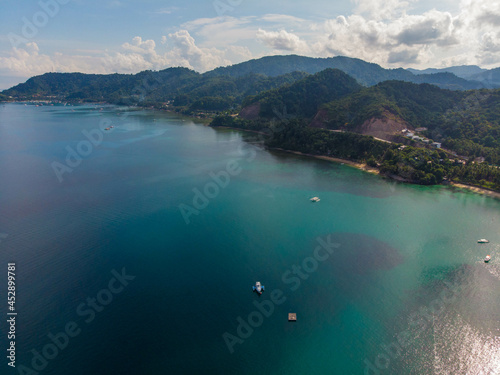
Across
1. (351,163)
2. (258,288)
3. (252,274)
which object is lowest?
(252,274)

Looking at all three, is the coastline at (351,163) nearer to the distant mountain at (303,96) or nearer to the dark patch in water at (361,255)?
the dark patch in water at (361,255)

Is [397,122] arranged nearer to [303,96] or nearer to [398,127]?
[398,127]

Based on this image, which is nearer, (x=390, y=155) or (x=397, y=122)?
(x=390, y=155)

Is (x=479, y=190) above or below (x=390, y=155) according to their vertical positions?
below

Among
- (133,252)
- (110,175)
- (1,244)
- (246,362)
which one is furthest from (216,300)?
(110,175)

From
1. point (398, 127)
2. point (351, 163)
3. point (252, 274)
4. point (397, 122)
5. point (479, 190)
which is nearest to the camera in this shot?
point (252, 274)

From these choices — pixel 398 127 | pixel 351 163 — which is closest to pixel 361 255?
pixel 351 163

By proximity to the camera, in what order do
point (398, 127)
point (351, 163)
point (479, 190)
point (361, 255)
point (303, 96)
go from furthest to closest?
1. point (303, 96)
2. point (398, 127)
3. point (351, 163)
4. point (479, 190)
5. point (361, 255)

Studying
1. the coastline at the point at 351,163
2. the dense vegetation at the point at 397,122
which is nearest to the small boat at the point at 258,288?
the dense vegetation at the point at 397,122
